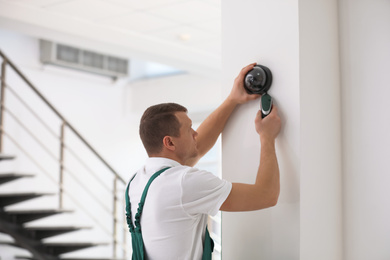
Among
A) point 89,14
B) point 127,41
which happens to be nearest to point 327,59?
point 89,14

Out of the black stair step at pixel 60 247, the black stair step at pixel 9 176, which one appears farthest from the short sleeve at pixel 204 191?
the black stair step at pixel 60 247

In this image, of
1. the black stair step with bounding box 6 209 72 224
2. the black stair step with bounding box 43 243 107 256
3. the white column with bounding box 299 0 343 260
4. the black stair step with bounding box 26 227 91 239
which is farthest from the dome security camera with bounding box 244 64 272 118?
the black stair step with bounding box 43 243 107 256

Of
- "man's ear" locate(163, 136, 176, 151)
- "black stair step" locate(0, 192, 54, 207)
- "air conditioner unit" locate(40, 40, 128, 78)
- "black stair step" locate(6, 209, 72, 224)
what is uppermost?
"air conditioner unit" locate(40, 40, 128, 78)

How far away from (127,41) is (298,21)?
3896 mm

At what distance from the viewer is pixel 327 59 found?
6.27ft

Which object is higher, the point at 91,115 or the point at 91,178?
the point at 91,115

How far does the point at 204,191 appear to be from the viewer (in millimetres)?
1693

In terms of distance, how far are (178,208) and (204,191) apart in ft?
0.32

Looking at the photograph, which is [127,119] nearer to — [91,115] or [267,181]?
[91,115]

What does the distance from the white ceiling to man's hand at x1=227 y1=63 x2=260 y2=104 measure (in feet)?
9.16

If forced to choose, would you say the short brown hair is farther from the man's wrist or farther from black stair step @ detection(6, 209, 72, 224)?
black stair step @ detection(6, 209, 72, 224)

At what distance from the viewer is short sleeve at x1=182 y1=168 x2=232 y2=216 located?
1692 millimetres

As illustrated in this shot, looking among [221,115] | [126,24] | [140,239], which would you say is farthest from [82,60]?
[140,239]

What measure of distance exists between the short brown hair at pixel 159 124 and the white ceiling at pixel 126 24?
9.75 feet
